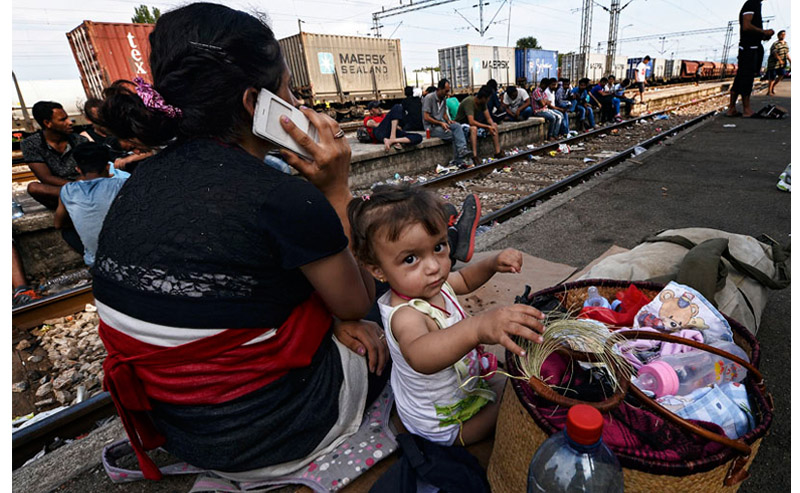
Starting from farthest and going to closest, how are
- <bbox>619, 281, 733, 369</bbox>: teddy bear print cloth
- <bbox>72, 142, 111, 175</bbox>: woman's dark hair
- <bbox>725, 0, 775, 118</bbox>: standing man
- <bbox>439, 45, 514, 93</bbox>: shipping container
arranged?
<bbox>439, 45, 514, 93</bbox>: shipping container < <bbox>725, 0, 775, 118</bbox>: standing man < <bbox>72, 142, 111, 175</bbox>: woman's dark hair < <bbox>619, 281, 733, 369</bbox>: teddy bear print cloth

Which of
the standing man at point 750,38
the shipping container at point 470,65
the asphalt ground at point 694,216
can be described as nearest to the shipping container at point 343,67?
the shipping container at point 470,65

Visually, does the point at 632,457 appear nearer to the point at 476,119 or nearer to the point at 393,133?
the point at 393,133

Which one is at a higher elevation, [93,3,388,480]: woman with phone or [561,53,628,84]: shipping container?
[561,53,628,84]: shipping container

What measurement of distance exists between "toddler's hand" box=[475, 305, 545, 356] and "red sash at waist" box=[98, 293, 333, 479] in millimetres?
624

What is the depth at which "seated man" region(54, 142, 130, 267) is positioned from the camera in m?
3.74

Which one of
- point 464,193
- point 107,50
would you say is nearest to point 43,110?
point 464,193

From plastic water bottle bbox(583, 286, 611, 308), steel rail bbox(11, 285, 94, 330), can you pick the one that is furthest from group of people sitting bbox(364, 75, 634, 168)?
plastic water bottle bbox(583, 286, 611, 308)

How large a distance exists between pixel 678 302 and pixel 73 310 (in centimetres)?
511

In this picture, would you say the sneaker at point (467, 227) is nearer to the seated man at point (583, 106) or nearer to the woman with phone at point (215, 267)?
the woman with phone at point (215, 267)

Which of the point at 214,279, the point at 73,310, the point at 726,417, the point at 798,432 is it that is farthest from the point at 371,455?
the point at 73,310

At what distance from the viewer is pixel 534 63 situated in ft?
107

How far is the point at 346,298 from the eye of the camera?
1354mm

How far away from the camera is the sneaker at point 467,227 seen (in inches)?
115

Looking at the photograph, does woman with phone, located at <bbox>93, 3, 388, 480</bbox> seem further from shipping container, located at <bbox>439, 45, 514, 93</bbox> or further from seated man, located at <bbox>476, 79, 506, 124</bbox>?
shipping container, located at <bbox>439, 45, 514, 93</bbox>
